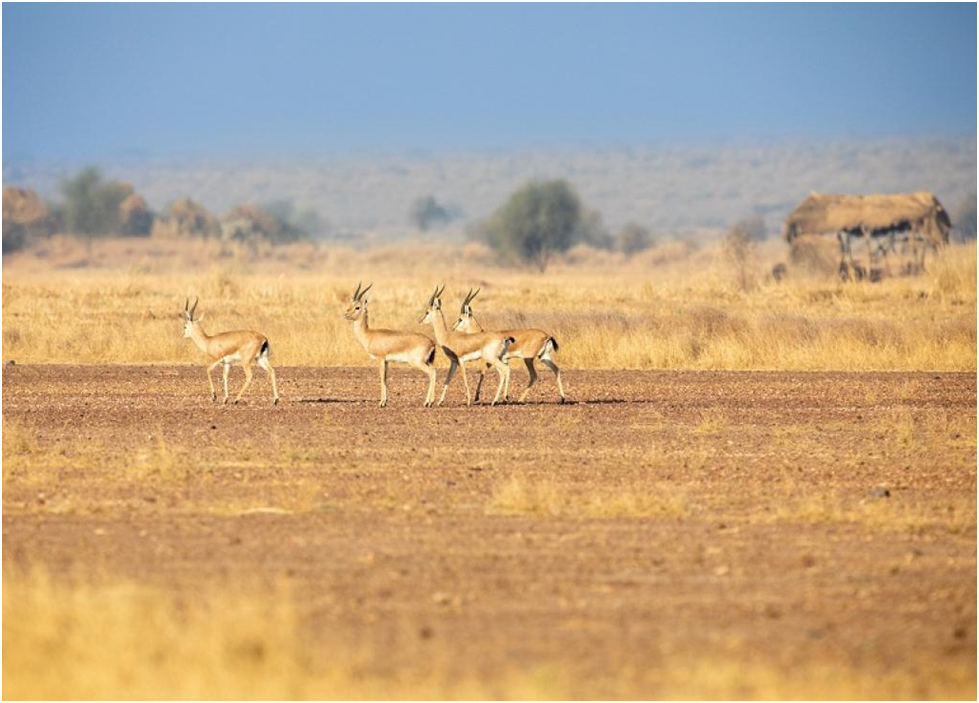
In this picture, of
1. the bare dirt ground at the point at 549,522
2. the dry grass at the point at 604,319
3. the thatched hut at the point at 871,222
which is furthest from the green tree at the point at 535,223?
the bare dirt ground at the point at 549,522

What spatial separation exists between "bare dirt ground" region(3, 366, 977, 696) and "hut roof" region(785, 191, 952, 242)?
27240mm

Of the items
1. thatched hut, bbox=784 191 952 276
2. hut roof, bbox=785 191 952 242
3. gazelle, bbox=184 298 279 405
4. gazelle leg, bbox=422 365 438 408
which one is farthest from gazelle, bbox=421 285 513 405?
hut roof, bbox=785 191 952 242

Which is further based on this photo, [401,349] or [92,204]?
[92,204]

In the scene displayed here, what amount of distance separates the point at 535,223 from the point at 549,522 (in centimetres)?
6725

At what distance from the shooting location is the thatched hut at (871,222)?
46844mm

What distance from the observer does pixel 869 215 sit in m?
46.9

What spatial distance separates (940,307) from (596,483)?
23.7m

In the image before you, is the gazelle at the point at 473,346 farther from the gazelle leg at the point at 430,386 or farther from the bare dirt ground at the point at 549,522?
the bare dirt ground at the point at 549,522

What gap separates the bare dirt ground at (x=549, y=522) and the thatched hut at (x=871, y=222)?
2718 centimetres

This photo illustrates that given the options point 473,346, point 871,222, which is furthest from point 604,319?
point 871,222

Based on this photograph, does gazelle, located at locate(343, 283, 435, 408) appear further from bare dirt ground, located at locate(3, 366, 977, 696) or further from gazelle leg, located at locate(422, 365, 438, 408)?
bare dirt ground, located at locate(3, 366, 977, 696)

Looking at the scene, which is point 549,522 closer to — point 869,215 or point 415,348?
point 415,348

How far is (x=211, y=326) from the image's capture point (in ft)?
99.3

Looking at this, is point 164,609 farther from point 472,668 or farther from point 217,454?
point 217,454
